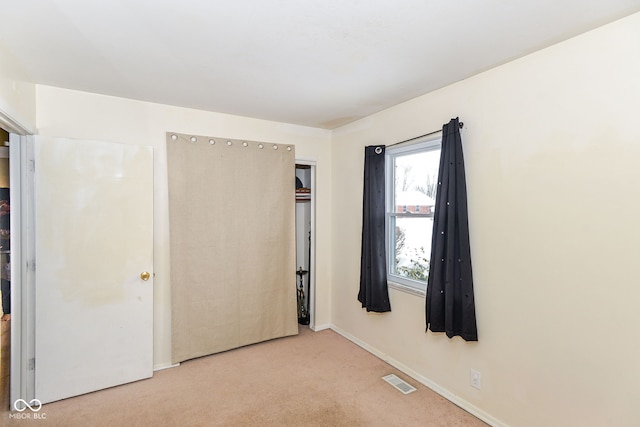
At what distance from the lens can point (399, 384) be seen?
8.50ft

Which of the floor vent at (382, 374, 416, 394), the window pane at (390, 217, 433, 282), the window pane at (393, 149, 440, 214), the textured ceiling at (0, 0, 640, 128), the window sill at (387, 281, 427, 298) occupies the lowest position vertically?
the floor vent at (382, 374, 416, 394)

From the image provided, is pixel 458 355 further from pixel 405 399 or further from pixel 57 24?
pixel 57 24

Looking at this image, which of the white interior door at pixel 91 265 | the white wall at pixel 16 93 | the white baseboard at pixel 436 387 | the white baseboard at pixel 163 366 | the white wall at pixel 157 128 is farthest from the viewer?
the white baseboard at pixel 163 366

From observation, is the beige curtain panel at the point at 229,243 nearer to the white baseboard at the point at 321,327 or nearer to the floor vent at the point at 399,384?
the white baseboard at the point at 321,327

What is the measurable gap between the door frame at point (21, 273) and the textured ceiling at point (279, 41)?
589 millimetres

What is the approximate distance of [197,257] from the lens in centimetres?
301

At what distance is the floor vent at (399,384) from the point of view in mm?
2502

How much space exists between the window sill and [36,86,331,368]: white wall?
1.74 meters

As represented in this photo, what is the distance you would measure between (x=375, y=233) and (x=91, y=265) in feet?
8.06

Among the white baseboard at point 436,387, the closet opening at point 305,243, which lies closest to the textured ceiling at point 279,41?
the closet opening at point 305,243

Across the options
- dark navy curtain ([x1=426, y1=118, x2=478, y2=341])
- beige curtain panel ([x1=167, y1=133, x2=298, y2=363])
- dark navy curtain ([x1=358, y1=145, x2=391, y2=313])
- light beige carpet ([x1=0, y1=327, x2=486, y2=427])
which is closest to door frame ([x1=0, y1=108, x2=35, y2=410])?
light beige carpet ([x1=0, y1=327, x2=486, y2=427])

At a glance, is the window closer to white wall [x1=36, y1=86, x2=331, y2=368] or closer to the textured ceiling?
the textured ceiling

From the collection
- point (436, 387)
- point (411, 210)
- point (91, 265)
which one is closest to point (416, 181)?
point (411, 210)

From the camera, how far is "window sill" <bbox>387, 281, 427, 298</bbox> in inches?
104
